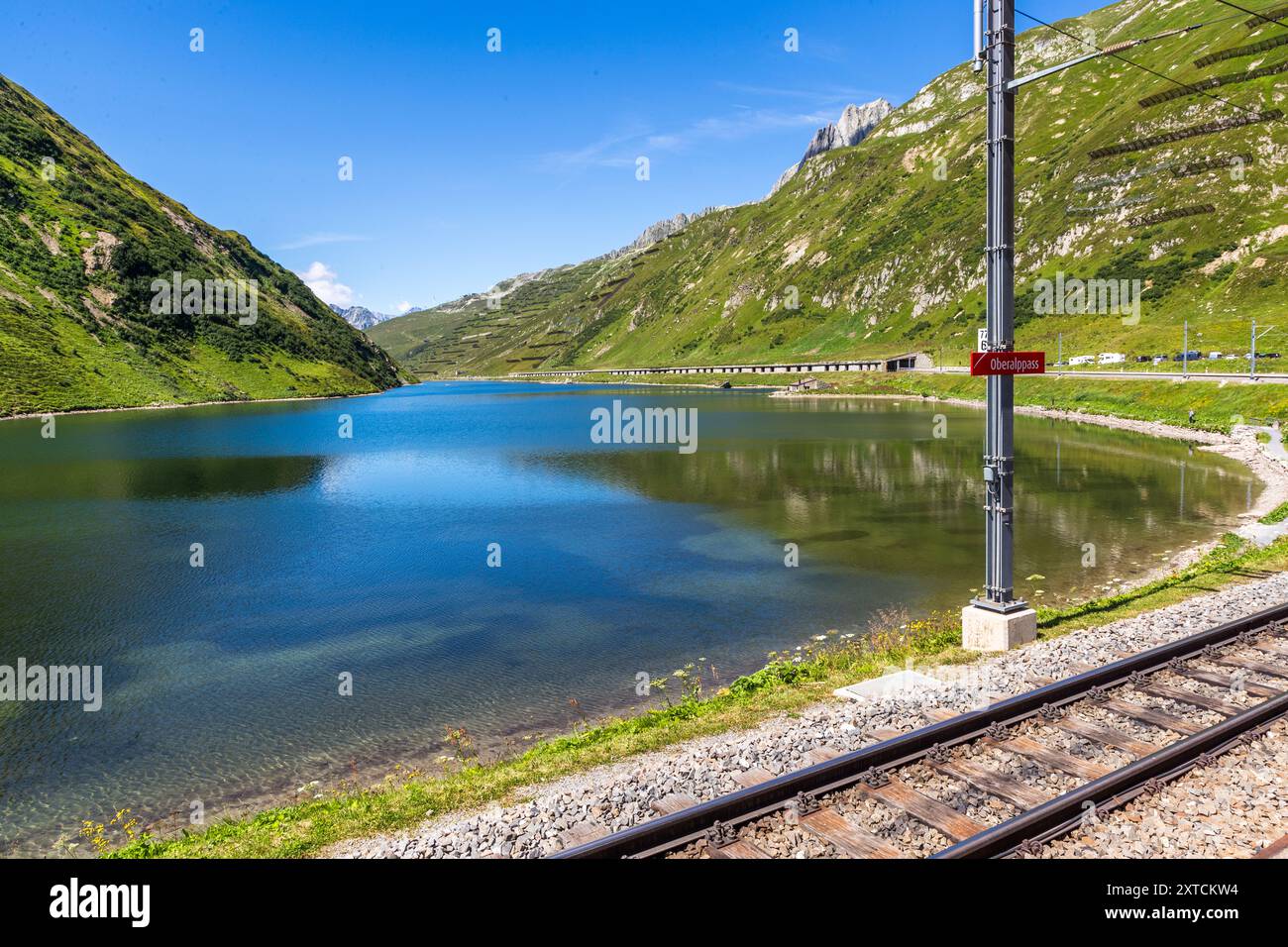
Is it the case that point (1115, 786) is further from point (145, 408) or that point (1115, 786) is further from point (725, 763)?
point (145, 408)

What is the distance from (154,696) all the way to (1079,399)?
110478 mm

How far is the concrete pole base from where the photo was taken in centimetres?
1755

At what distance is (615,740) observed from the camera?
14.1 meters

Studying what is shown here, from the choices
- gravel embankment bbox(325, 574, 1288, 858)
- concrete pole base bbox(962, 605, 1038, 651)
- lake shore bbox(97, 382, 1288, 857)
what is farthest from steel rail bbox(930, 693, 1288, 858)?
lake shore bbox(97, 382, 1288, 857)

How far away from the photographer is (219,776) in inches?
614

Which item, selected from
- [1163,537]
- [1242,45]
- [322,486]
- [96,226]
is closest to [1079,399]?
[1163,537]

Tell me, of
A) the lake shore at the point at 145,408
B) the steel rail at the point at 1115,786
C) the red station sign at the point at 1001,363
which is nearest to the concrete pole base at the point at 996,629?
the steel rail at the point at 1115,786

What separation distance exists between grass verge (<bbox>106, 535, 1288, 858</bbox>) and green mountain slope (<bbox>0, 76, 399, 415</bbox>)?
140m

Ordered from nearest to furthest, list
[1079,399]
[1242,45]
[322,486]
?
[322,486]
[1079,399]
[1242,45]

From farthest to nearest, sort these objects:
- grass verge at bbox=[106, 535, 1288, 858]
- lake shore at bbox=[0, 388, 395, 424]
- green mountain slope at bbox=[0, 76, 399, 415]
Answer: green mountain slope at bbox=[0, 76, 399, 415] → lake shore at bbox=[0, 388, 395, 424] → grass verge at bbox=[106, 535, 1288, 858]

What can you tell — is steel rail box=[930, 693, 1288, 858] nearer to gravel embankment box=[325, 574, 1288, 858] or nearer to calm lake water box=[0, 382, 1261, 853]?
gravel embankment box=[325, 574, 1288, 858]

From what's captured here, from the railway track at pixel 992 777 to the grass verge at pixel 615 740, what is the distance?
292 centimetres

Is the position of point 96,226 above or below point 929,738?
above
